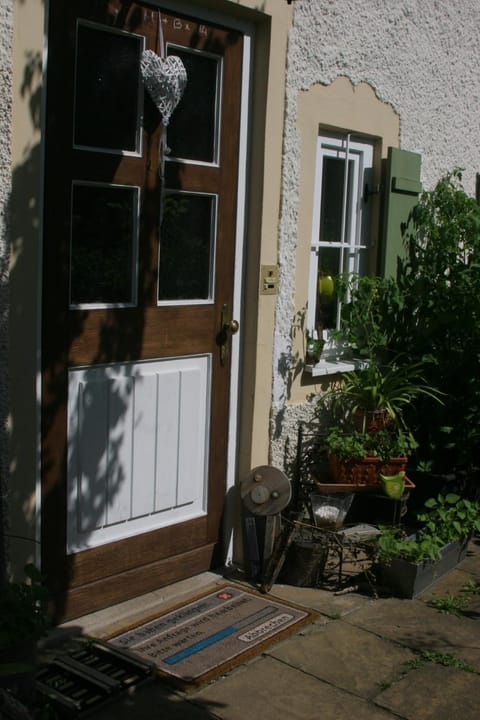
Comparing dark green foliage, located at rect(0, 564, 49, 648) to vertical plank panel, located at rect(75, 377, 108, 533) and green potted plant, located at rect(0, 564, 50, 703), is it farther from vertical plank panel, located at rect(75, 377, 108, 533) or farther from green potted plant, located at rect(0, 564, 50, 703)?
vertical plank panel, located at rect(75, 377, 108, 533)

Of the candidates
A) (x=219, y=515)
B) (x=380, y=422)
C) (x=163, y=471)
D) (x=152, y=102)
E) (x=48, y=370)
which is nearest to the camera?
(x=48, y=370)

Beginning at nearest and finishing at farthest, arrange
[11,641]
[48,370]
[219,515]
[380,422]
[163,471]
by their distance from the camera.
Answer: [11,641] < [48,370] < [163,471] < [219,515] < [380,422]

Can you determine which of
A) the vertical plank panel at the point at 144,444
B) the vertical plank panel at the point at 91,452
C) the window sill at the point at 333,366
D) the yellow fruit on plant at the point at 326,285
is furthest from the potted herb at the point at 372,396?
the vertical plank panel at the point at 91,452

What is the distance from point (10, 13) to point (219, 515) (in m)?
2.70

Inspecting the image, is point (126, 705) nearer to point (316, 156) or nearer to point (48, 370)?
point (48, 370)

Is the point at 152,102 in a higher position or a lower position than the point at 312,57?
lower

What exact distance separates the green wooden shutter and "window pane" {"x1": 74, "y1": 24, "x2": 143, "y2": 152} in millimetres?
2026

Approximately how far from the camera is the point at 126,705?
3391mm

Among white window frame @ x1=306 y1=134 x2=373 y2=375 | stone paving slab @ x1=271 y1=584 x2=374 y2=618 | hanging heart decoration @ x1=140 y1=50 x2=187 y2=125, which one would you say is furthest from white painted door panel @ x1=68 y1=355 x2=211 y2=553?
hanging heart decoration @ x1=140 y1=50 x2=187 y2=125

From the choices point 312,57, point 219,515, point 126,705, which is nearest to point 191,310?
point 219,515

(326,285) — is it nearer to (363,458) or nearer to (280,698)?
(363,458)

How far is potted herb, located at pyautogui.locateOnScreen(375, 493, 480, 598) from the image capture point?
455cm

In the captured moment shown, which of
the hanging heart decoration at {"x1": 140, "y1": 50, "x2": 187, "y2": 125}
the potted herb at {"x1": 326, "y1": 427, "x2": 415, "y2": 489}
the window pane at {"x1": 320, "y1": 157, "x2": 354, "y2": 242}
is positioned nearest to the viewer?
the hanging heart decoration at {"x1": 140, "y1": 50, "x2": 187, "y2": 125}

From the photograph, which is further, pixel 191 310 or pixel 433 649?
pixel 191 310
